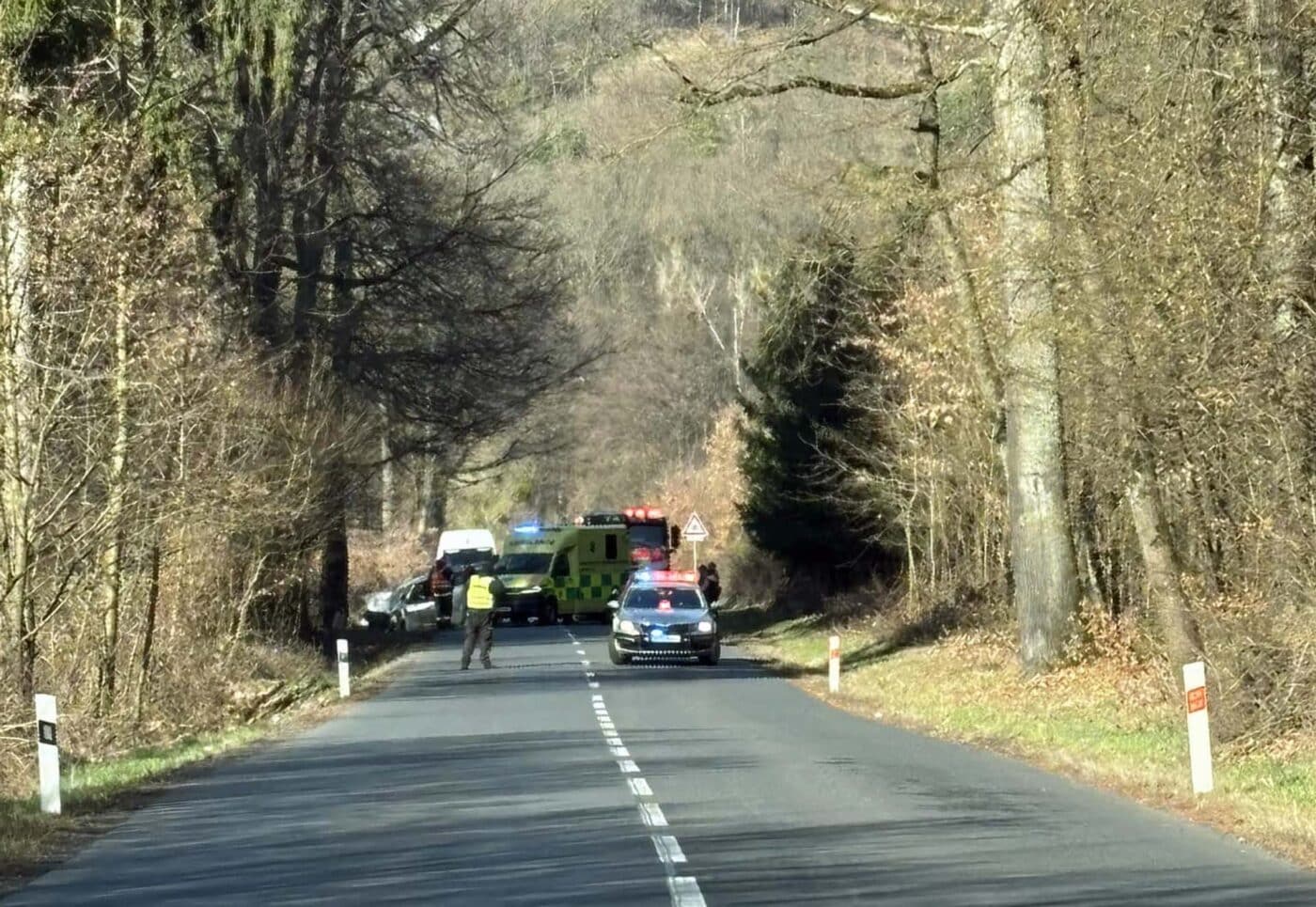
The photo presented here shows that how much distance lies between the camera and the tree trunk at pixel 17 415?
1956cm

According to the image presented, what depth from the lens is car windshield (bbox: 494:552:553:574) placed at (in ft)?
195

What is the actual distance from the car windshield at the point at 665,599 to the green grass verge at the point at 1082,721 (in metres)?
2.13

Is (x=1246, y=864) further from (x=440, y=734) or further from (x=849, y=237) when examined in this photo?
(x=849, y=237)

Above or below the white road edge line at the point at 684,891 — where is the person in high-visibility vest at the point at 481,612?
above

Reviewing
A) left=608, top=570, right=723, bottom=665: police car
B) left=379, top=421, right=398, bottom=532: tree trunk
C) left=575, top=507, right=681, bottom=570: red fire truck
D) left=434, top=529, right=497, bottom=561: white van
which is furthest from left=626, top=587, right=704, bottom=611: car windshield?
left=434, top=529, right=497, bottom=561: white van

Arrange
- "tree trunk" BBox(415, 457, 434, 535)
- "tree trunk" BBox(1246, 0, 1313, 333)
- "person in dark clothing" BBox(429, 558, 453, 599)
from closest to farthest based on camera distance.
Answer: "tree trunk" BBox(1246, 0, 1313, 333)
"person in dark clothing" BBox(429, 558, 453, 599)
"tree trunk" BBox(415, 457, 434, 535)

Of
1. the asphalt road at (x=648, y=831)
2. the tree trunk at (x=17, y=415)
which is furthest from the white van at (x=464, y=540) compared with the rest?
the tree trunk at (x=17, y=415)

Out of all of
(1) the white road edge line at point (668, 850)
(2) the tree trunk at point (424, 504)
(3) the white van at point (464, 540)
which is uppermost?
(2) the tree trunk at point (424, 504)

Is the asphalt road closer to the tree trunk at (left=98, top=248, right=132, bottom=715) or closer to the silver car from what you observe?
the tree trunk at (left=98, top=248, right=132, bottom=715)

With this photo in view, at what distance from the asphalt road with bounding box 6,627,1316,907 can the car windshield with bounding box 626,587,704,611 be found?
1296cm

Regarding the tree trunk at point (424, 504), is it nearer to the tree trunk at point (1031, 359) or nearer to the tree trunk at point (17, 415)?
the tree trunk at point (1031, 359)

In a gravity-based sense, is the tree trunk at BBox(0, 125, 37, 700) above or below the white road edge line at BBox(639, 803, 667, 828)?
above

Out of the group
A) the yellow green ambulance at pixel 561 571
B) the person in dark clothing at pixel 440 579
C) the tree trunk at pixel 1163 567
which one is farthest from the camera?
the yellow green ambulance at pixel 561 571

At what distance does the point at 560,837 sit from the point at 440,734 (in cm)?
921
